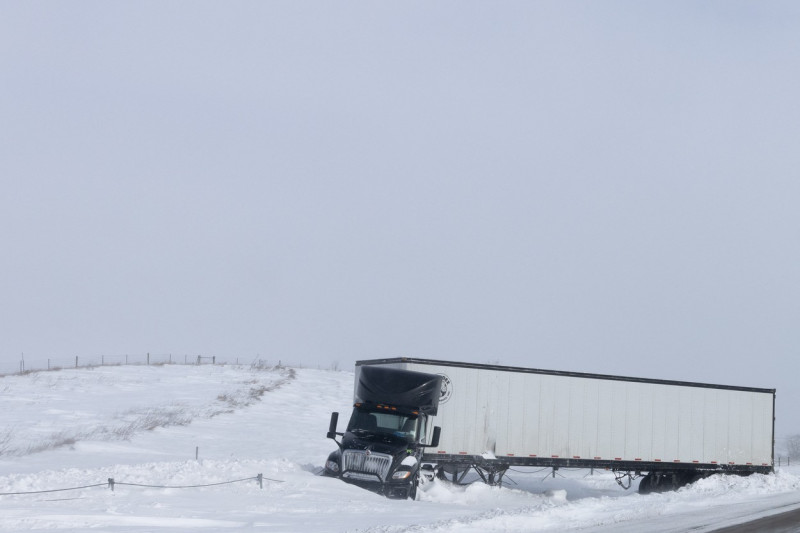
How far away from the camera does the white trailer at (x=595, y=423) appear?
24297mm

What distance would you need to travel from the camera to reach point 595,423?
87.6 feet

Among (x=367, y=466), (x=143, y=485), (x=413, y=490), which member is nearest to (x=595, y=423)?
(x=413, y=490)

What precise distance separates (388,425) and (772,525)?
9.58 meters

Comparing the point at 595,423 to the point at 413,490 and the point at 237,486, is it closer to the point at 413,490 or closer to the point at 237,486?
the point at 413,490

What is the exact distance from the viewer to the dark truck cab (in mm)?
20625

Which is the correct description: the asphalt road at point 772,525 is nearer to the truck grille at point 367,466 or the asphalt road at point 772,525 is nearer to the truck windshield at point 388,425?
the truck grille at point 367,466

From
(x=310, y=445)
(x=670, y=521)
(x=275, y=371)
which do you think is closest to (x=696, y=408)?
(x=670, y=521)

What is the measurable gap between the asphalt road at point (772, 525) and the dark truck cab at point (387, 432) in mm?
7363

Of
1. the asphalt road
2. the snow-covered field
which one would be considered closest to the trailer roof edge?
the snow-covered field

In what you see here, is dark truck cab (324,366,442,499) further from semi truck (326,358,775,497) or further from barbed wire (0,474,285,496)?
barbed wire (0,474,285,496)

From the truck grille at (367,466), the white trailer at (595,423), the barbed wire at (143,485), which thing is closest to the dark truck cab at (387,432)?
the truck grille at (367,466)

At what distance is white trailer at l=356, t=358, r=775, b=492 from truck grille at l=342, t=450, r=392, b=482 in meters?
2.83

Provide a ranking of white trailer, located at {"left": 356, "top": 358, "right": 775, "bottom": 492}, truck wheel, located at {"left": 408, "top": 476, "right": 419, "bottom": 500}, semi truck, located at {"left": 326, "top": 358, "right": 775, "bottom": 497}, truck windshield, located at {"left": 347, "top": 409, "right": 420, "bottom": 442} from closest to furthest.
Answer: truck wheel, located at {"left": 408, "top": 476, "right": 419, "bottom": 500}
truck windshield, located at {"left": 347, "top": 409, "right": 420, "bottom": 442}
semi truck, located at {"left": 326, "top": 358, "right": 775, "bottom": 497}
white trailer, located at {"left": 356, "top": 358, "right": 775, "bottom": 492}

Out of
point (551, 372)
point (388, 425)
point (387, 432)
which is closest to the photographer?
point (387, 432)
